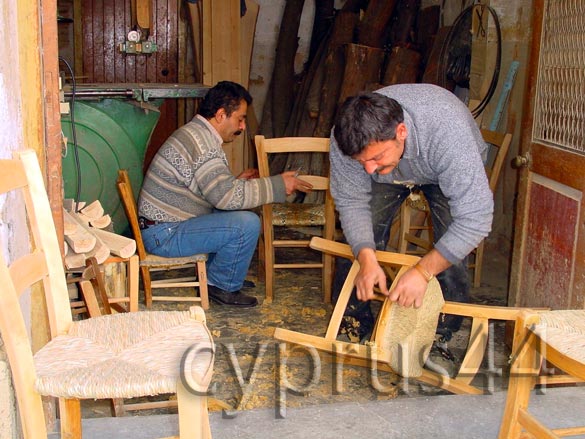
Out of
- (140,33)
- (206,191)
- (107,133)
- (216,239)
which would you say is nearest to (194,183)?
(206,191)

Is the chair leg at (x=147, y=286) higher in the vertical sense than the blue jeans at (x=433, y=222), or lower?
lower

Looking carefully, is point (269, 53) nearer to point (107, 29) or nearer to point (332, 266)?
point (107, 29)

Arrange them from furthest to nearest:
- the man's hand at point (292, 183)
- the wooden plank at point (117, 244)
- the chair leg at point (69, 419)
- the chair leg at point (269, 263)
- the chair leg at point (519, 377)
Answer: the chair leg at point (269, 263) → the man's hand at point (292, 183) → the wooden plank at point (117, 244) → the chair leg at point (519, 377) → the chair leg at point (69, 419)

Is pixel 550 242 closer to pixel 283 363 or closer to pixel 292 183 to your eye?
pixel 283 363

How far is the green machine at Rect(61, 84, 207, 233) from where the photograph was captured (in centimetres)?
489

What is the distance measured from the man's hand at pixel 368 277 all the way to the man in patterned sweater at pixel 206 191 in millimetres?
1396

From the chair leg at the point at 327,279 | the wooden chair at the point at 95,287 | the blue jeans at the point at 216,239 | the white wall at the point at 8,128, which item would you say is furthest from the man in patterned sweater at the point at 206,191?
the white wall at the point at 8,128

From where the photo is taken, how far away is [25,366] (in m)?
1.76

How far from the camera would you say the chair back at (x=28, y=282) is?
5.70ft

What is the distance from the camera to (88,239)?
10.6 feet

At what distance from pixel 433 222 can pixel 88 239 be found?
62.3 inches

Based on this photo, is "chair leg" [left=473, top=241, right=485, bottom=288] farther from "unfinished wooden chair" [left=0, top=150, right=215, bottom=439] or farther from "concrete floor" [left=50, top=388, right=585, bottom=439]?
"unfinished wooden chair" [left=0, top=150, right=215, bottom=439]

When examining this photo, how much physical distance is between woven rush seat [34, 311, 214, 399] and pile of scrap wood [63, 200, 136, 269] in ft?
3.47

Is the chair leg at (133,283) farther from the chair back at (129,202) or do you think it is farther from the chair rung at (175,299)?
the chair rung at (175,299)
